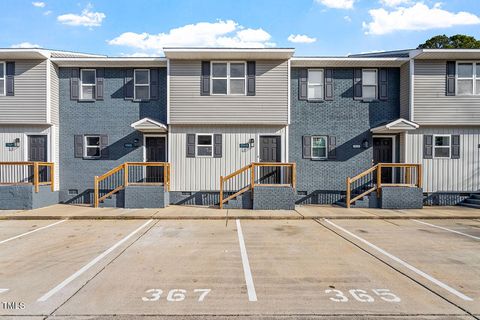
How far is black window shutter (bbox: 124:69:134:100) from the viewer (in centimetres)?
1377

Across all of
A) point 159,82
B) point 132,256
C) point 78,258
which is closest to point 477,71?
point 159,82

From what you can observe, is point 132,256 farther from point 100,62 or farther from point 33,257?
point 100,62

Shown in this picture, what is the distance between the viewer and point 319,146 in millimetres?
13828

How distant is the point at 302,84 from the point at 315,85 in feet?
2.19

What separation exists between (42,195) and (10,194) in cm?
111

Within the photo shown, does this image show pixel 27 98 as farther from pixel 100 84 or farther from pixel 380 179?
pixel 380 179

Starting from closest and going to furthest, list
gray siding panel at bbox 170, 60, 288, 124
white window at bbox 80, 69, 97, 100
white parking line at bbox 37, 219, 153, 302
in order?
white parking line at bbox 37, 219, 153, 302 < gray siding panel at bbox 170, 60, 288, 124 < white window at bbox 80, 69, 97, 100

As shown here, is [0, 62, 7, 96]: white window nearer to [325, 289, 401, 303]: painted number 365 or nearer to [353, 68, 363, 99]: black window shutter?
[325, 289, 401, 303]: painted number 365

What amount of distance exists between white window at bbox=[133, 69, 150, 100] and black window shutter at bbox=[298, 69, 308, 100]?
23.6ft

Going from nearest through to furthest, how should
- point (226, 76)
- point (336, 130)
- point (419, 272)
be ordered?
point (419, 272)
point (226, 76)
point (336, 130)

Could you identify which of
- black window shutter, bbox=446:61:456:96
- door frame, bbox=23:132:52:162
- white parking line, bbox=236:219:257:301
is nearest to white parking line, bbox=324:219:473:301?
white parking line, bbox=236:219:257:301

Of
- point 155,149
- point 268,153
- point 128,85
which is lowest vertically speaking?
point 268,153

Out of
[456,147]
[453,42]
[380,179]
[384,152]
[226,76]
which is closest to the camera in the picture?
[380,179]

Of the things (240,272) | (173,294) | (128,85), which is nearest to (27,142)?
(128,85)
